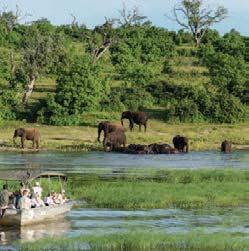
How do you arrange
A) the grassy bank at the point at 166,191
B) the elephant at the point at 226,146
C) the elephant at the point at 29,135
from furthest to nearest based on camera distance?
the elephant at the point at 226,146, the elephant at the point at 29,135, the grassy bank at the point at 166,191

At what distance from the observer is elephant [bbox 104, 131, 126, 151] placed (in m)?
55.0

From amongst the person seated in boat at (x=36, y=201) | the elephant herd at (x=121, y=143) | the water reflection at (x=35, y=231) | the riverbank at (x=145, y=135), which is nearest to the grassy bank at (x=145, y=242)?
the water reflection at (x=35, y=231)

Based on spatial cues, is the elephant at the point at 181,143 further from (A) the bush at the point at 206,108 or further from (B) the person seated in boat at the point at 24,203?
(B) the person seated in boat at the point at 24,203

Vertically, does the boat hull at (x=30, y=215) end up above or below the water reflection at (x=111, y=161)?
below

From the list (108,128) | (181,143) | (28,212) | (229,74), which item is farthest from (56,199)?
(229,74)

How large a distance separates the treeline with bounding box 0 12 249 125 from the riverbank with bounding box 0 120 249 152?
1.42m

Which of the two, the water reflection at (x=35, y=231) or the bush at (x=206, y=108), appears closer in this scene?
the water reflection at (x=35, y=231)

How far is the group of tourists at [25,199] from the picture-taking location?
2714 cm

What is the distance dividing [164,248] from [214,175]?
56.1ft

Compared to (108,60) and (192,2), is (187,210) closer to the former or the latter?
(108,60)

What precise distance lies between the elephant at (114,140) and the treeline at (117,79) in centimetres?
729

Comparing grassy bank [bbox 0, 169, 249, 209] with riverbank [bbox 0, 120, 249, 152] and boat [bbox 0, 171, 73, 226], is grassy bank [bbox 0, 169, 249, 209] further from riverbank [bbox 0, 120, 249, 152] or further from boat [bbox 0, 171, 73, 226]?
riverbank [bbox 0, 120, 249, 152]

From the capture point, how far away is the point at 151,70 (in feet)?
254

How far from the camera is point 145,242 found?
2375 centimetres
